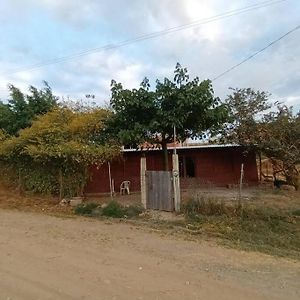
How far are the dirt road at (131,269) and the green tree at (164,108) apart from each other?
20.6 feet

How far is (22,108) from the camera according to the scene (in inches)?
832

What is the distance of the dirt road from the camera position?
530 centimetres

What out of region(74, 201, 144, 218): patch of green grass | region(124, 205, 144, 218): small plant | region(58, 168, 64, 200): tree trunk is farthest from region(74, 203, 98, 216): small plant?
region(58, 168, 64, 200): tree trunk

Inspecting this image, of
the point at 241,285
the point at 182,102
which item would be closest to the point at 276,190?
the point at 182,102

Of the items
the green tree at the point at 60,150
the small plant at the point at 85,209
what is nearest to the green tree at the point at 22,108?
the green tree at the point at 60,150

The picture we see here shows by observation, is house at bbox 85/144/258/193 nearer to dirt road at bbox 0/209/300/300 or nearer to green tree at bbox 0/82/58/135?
green tree at bbox 0/82/58/135

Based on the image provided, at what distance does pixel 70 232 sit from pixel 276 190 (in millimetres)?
12941

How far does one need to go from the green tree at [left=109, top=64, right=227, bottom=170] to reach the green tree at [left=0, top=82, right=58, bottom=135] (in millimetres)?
6206

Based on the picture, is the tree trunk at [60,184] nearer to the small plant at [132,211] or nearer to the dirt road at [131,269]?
the small plant at [132,211]

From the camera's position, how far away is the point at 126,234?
968 centimetres

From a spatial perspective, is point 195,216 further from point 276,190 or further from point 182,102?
point 276,190

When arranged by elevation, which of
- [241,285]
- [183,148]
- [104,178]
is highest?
[183,148]

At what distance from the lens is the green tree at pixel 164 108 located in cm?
1510

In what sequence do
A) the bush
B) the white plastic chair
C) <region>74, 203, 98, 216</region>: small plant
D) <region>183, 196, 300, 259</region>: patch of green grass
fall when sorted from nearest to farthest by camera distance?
1. <region>183, 196, 300, 259</region>: patch of green grass
2. the bush
3. <region>74, 203, 98, 216</region>: small plant
4. the white plastic chair
